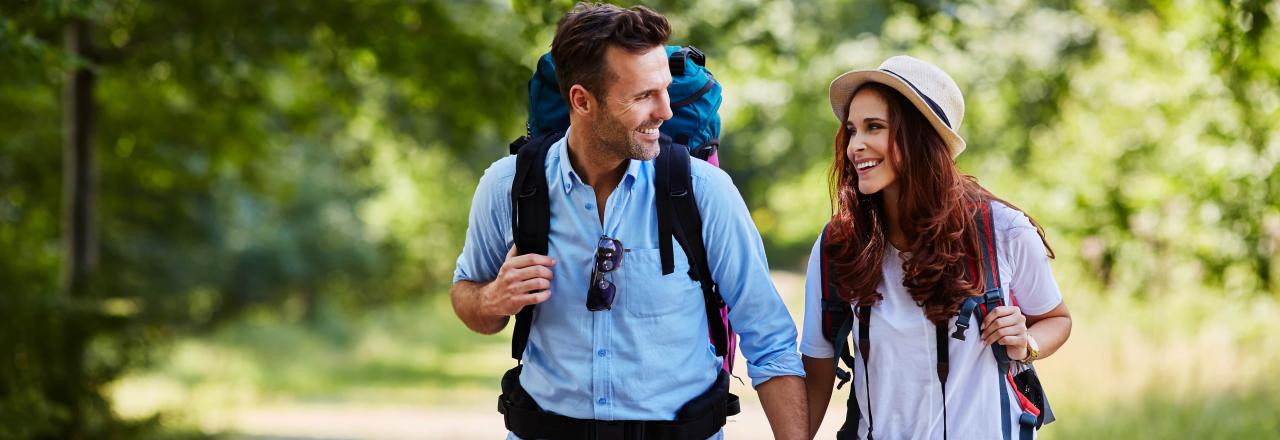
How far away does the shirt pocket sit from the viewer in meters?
3.13

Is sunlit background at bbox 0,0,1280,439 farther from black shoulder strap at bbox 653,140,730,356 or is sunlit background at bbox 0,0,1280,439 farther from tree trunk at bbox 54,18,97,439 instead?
black shoulder strap at bbox 653,140,730,356

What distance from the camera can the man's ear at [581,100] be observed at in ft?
Result: 10.2

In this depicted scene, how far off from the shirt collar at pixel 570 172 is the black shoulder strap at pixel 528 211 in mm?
42

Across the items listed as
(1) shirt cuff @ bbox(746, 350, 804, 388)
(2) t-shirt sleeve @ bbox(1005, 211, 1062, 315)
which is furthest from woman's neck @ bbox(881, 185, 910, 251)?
(1) shirt cuff @ bbox(746, 350, 804, 388)

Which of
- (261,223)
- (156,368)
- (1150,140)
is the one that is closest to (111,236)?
(156,368)

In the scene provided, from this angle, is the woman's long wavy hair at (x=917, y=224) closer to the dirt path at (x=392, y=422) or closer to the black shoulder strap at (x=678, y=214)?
the black shoulder strap at (x=678, y=214)

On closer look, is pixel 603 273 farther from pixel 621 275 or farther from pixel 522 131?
pixel 522 131

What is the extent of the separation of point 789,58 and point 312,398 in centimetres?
1296

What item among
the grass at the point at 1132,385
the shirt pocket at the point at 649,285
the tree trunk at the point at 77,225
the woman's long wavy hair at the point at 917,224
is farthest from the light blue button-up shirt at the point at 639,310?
the tree trunk at the point at 77,225

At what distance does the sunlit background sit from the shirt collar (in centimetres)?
258

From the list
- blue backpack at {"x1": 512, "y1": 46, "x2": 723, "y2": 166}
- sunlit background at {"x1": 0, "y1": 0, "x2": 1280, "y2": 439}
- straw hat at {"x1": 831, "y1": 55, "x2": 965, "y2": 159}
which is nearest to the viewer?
straw hat at {"x1": 831, "y1": 55, "x2": 965, "y2": 159}

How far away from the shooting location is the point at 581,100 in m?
3.13

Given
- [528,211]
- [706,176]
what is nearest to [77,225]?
[528,211]

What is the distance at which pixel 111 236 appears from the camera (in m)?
15.6
